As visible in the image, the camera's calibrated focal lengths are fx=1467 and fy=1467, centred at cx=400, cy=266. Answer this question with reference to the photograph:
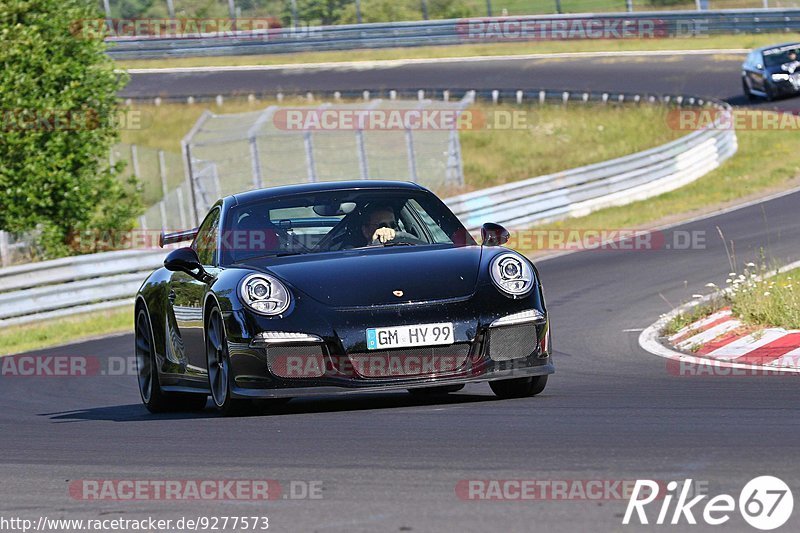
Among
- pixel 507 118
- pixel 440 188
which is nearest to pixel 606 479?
pixel 440 188

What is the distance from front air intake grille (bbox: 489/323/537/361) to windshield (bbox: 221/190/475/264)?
0.98 meters

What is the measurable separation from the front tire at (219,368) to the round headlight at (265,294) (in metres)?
0.26

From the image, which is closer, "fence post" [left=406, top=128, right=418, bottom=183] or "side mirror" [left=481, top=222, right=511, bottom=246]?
"side mirror" [left=481, top=222, right=511, bottom=246]

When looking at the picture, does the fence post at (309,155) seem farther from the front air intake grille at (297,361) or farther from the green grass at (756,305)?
the front air intake grille at (297,361)

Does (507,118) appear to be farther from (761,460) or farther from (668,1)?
(761,460)

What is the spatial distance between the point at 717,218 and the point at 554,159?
1633 centimetres

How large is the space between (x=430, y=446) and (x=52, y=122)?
19550mm

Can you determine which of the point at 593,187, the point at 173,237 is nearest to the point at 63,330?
the point at 173,237

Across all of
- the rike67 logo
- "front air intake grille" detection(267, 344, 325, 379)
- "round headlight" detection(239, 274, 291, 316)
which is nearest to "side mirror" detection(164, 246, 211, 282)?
"round headlight" detection(239, 274, 291, 316)

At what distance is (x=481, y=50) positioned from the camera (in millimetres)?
52562

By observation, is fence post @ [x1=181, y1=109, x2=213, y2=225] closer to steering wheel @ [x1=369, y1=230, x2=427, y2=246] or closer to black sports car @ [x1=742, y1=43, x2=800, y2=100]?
steering wheel @ [x1=369, y1=230, x2=427, y2=246]

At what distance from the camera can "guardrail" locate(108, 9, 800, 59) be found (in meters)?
47.4

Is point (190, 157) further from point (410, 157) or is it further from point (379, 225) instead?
point (379, 225)

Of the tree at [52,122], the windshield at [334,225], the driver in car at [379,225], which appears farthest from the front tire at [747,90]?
the driver in car at [379,225]
